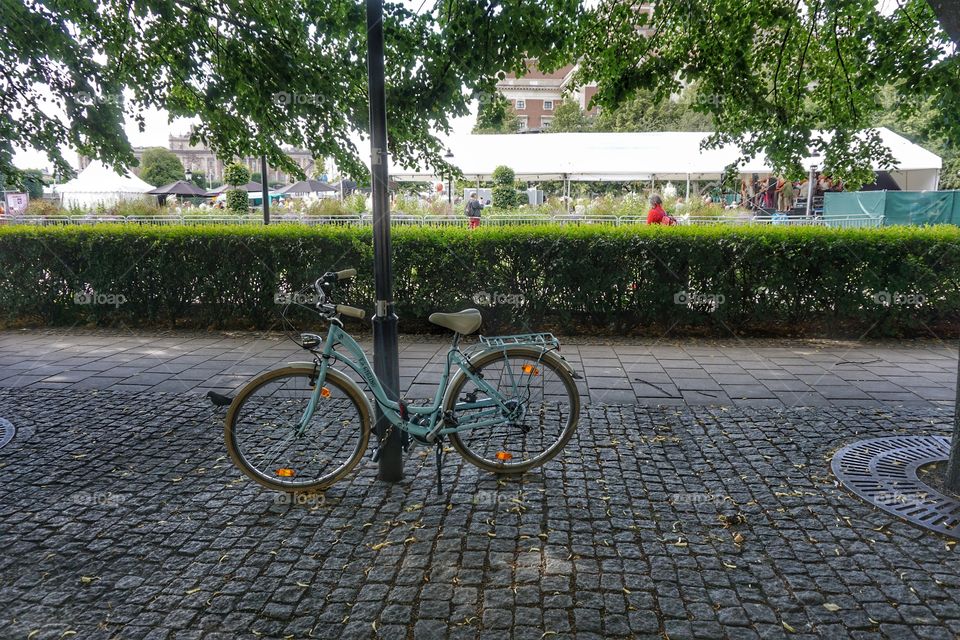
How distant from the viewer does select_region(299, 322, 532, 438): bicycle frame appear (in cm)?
376

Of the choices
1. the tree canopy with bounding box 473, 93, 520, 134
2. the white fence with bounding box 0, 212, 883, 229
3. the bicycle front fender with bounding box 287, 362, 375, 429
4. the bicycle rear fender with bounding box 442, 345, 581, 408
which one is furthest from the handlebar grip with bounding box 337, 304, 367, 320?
the white fence with bounding box 0, 212, 883, 229

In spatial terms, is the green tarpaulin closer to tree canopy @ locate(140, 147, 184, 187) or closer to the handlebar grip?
the handlebar grip

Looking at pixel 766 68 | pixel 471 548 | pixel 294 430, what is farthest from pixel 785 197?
pixel 471 548

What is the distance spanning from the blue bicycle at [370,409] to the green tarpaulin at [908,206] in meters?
16.7

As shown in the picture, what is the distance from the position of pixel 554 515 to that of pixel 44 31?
608 centimetres

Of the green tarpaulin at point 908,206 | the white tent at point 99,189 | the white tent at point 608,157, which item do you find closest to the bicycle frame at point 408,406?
the white tent at point 608,157

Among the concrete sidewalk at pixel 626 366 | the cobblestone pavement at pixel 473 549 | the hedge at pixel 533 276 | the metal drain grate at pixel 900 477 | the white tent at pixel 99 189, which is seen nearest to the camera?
the cobblestone pavement at pixel 473 549

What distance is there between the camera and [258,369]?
21.5 feet

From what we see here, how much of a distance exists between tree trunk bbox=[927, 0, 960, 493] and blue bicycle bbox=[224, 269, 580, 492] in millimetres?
2144

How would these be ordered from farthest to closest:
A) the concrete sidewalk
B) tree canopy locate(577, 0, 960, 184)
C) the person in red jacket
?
the person in red jacket → tree canopy locate(577, 0, 960, 184) → the concrete sidewalk

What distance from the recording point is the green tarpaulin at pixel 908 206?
1794 cm

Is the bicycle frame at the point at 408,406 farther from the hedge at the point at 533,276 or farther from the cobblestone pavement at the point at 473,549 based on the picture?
the hedge at the point at 533,276

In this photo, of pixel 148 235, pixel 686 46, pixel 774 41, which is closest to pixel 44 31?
pixel 148 235

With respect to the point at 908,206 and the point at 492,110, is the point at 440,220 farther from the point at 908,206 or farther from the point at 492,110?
the point at 908,206
